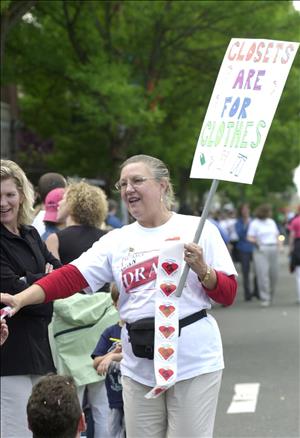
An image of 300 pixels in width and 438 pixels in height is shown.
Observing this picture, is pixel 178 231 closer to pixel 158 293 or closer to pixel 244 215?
pixel 158 293

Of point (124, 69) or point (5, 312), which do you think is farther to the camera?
point (124, 69)

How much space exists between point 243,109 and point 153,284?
0.88 metres

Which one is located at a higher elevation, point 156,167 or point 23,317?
point 156,167

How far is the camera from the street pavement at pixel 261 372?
7.70 m

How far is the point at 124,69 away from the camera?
18656mm

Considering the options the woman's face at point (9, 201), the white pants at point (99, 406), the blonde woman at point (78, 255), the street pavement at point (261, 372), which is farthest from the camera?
the street pavement at point (261, 372)

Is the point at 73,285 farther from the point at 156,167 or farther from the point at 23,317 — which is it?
the point at 156,167

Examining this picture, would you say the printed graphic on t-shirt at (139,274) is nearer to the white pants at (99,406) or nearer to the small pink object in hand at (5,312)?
the small pink object in hand at (5,312)

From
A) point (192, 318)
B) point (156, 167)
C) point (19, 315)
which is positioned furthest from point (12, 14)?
point (192, 318)

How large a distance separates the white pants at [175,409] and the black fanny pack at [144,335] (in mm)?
175

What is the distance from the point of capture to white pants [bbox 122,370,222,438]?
4344mm

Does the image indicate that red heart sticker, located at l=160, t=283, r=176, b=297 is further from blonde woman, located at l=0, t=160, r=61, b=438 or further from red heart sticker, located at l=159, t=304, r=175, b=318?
blonde woman, located at l=0, t=160, r=61, b=438

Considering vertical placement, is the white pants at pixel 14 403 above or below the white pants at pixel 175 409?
below

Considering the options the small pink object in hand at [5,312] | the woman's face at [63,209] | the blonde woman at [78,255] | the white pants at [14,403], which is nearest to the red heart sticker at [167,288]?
the small pink object in hand at [5,312]
